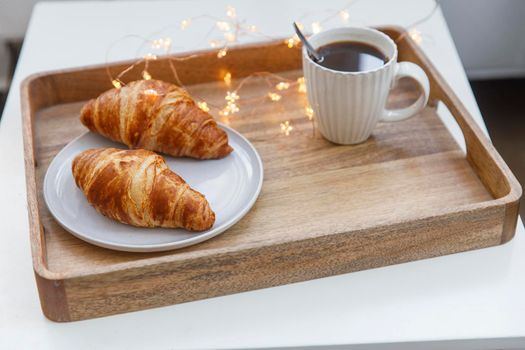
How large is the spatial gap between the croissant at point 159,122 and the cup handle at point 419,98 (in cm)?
25

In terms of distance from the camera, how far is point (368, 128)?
1077mm

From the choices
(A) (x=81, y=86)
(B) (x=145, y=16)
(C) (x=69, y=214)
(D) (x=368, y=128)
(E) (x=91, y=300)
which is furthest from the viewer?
(B) (x=145, y=16)

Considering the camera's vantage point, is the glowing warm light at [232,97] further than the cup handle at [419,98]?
Yes

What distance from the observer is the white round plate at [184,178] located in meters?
0.90

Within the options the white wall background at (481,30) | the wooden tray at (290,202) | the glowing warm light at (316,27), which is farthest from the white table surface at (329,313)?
the white wall background at (481,30)

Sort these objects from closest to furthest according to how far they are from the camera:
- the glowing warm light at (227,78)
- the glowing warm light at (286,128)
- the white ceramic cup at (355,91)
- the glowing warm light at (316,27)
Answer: the white ceramic cup at (355,91) → the glowing warm light at (286,128) → the glowing warm light at (227,78) → the glowing warm light at (316,27)

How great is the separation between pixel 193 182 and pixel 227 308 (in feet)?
0.68

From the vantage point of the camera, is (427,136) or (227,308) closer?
(227,308)

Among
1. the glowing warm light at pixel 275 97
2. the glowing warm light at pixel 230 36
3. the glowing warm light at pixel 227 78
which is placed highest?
the glowing warm light at pixel 227 78

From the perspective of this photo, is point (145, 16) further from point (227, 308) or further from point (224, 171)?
point (227, 308)

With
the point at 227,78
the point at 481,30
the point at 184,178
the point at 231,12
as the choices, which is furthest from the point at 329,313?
the point at 481,30

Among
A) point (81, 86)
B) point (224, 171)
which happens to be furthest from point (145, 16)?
point (224, 171)

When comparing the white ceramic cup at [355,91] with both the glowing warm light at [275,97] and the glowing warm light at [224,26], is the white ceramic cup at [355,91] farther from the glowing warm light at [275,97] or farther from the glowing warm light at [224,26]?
the glowing warm light at [224,26]

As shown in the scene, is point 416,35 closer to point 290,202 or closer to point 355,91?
point 355,91
